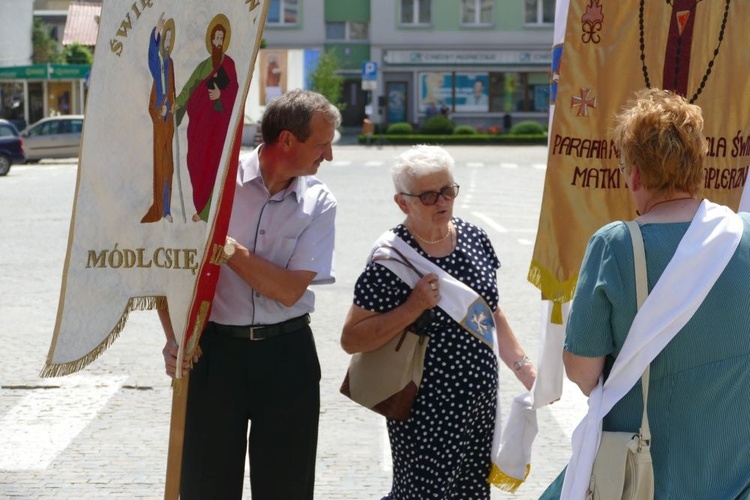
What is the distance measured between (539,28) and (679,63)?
62006 mm

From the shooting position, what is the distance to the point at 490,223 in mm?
18328

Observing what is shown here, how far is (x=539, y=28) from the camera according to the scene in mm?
64562

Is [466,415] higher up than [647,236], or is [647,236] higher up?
[647,236]

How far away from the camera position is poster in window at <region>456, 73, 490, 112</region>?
6506 centimetres

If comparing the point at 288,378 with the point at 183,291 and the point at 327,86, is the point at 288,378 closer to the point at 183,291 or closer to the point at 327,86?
the point at 183,291

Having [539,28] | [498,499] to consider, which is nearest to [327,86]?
[539,28]

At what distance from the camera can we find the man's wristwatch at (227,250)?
12.2 ft

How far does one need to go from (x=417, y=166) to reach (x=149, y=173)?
38.5 inches

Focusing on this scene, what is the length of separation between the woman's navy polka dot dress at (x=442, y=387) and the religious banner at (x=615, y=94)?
0.34 m

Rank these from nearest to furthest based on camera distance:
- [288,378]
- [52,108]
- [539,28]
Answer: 1. [288,378]
2. [52,108]
3. [539,28]

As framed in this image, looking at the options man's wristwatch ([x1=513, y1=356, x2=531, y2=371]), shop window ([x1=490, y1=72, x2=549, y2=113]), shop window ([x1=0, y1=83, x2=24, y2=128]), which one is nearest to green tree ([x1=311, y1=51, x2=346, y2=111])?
shop window ([x1=490, y1=72, x2=549, y2=113])

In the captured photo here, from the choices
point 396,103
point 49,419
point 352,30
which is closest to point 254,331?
point 49,419

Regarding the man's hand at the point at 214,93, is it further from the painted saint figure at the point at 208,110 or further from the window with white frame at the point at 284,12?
the window with white frame at the point at 284,12

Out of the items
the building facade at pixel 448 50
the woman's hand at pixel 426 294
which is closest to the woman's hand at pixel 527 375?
the woman's hand at pixel 426 294
